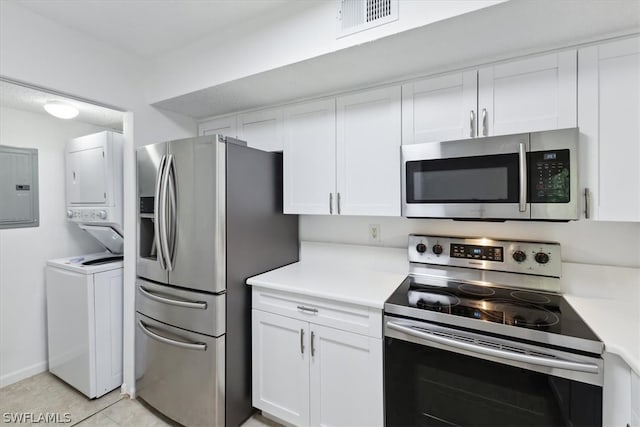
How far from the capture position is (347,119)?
186 centimetres

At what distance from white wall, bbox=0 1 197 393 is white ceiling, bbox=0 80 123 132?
14 cm

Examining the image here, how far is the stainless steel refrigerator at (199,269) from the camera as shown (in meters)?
1.67

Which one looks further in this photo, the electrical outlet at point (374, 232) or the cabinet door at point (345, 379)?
the electrical outlet at point (374, 232)

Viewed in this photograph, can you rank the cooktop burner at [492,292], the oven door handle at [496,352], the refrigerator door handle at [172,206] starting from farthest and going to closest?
the refrigerator door handle at [172,206] → the cooktop burner at [492,292] → the oven door handle at [496,352]

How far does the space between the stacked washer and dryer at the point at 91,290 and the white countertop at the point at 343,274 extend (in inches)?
48.6

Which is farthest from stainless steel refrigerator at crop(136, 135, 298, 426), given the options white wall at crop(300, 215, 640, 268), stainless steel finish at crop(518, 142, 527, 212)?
stainless steel finish at crop(518, 142, 527, 212)

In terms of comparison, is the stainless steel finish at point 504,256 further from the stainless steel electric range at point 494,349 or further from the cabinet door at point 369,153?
the cabinet door at point 369,153

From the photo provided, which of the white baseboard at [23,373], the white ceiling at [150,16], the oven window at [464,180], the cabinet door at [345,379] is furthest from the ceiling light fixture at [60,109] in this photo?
the oven window at [464,180]

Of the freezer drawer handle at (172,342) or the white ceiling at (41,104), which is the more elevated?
the white ceiling at (41,104)

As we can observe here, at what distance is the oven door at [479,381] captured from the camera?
104 cm

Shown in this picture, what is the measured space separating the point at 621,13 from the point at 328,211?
5.29ft

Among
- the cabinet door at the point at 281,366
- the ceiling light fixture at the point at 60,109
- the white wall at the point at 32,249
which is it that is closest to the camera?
the cabinet door at the point at 281,366

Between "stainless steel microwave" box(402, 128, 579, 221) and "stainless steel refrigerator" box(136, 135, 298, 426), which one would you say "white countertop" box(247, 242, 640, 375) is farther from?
"stainless steel microwave" box(402, 128, 579, 221)

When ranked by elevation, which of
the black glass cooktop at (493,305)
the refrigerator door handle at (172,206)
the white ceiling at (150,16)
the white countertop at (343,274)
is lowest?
the black glass cooktop at (493,305)
